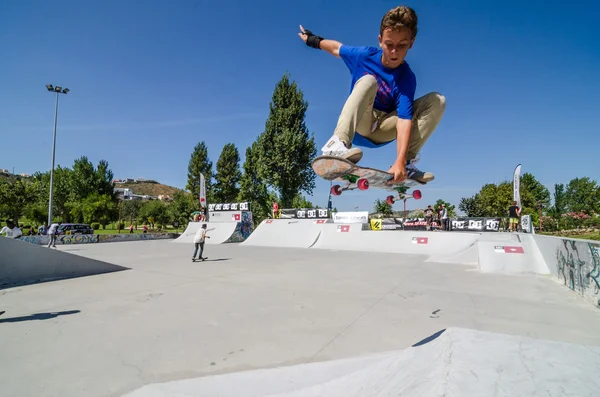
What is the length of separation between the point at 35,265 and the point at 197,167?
132 ft

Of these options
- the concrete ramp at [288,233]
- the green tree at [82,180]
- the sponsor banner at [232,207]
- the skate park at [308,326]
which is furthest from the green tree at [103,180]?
the skate park at [308,326]

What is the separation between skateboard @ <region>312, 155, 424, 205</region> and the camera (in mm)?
4074

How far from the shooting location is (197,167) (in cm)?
4722

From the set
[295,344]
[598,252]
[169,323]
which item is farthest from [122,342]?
[598,252]

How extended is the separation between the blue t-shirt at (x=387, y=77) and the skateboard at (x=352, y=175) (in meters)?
0.90

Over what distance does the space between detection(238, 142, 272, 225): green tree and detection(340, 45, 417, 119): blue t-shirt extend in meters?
32.7

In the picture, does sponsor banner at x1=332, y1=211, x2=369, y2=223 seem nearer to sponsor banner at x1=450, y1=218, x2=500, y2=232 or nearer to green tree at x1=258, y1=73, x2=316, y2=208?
sponsor banner at x1=450, y1=218, x2=500, y2=232

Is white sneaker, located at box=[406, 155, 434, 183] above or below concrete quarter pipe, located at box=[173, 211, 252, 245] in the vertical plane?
above

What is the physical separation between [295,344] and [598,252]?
5865 millimetres

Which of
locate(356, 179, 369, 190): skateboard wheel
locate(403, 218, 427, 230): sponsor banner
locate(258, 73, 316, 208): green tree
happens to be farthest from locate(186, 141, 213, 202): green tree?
locate(356, 179, 369, 190): skateboard wheel

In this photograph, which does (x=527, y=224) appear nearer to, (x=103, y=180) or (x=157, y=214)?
(x=103, y=180)

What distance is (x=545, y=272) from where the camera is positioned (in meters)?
9.01

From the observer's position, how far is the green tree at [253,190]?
3709 cm

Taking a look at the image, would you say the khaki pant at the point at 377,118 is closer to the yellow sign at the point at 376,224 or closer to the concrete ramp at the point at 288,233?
the concrete ramp at the point at 288,233
